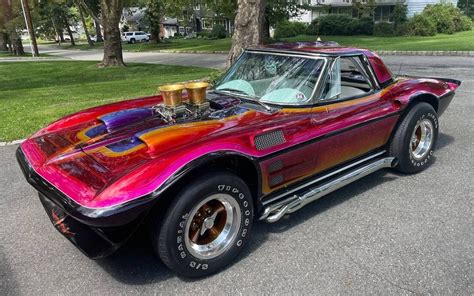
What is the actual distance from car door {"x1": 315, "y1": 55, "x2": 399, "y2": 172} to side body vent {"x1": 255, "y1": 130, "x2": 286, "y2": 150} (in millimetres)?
475

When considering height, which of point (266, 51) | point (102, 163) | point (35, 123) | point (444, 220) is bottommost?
point (444, 220)

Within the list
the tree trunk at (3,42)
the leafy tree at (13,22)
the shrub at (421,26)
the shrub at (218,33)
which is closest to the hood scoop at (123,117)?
the shrub at (421,26)

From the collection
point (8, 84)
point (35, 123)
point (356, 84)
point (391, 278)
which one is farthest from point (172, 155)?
point (8, 84)

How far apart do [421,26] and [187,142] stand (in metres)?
30.0

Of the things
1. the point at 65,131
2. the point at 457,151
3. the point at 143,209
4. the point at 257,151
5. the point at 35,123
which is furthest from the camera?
the point at 35,123

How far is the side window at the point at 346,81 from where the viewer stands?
370 cm

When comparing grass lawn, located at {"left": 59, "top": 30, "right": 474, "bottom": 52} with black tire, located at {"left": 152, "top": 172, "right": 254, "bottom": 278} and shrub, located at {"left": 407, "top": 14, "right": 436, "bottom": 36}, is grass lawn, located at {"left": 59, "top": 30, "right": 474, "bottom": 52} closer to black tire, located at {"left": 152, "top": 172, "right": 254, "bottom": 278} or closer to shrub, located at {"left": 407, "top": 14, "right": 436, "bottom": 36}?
shrub, located at {"left": 407, "top": 14, "right": 436, "bottom": 36}

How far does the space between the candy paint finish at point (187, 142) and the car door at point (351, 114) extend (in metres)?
0.01

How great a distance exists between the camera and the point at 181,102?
11.1 feet

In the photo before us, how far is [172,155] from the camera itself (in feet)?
8.55

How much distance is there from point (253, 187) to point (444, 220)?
6.02ft

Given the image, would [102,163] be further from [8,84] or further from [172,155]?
[8,84]

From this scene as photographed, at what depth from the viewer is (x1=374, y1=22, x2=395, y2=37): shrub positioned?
30.2 metres

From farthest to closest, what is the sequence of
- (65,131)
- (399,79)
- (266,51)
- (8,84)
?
(8,84) → (399,79) → (266,51) → (65,131)
